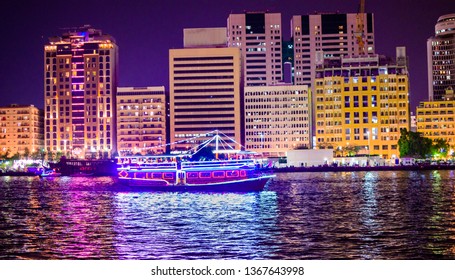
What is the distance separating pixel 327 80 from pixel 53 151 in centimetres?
4682

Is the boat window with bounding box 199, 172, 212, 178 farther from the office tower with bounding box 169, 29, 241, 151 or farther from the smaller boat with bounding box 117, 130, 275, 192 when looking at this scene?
the office tower with bounding box 169, 29, 241, 151

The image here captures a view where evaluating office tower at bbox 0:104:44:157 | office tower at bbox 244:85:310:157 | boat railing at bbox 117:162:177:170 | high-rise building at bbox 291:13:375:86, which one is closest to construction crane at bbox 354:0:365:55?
high-rise building at bbox 291:13:375:86

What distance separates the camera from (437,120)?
101312mm

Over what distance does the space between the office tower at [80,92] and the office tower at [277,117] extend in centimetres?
2358

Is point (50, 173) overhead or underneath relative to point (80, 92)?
underneath

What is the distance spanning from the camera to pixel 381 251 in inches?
662

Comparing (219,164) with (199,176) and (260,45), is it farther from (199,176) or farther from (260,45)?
(260,45)

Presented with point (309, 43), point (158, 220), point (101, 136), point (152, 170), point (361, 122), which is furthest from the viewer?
point (309, 43)

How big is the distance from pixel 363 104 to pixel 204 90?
25002 mm

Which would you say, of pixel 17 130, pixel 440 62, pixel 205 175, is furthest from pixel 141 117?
pixel 440 62

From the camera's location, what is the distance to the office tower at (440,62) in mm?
146750

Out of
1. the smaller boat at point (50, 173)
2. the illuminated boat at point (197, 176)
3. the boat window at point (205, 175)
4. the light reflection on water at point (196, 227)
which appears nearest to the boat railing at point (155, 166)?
the illuminated boat at point (197, 176)

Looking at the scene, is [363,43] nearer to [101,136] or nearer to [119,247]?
Result: [101,136]

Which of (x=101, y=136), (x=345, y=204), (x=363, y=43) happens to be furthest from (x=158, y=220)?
(x=363, y=43)
